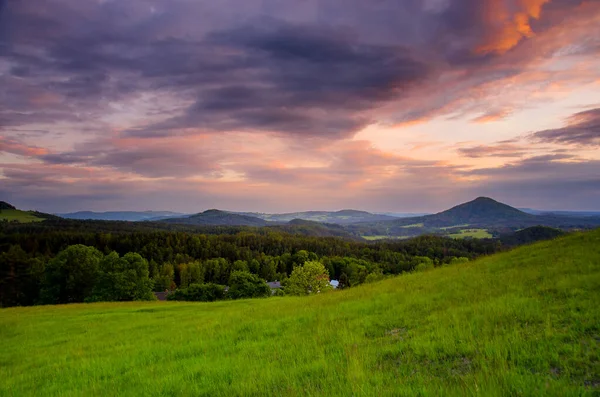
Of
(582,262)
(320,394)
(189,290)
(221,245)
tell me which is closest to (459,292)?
(582,262)

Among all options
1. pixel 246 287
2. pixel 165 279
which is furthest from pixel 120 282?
pixel 165 279

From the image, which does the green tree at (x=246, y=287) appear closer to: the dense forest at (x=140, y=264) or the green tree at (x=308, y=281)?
the dense forest at (x=140, y=264)

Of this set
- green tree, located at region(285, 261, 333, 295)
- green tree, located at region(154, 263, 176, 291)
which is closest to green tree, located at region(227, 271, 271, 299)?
green tree, located at region(285, 261, 333, 295)

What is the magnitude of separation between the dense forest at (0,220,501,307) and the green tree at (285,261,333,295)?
61.1 ft

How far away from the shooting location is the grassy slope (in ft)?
17.7

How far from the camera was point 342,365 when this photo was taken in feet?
22.0

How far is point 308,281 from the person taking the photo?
203 feet

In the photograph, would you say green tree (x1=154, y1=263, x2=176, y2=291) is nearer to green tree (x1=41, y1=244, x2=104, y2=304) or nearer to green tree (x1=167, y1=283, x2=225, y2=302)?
green tree (x1=167, y1=283, x2=225, y2=302)

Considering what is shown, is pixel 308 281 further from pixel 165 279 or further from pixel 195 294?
pixel 165 279

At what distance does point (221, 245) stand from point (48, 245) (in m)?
75.4

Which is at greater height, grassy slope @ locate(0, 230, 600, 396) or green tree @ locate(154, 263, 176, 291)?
grassy slope @ locate(0, 230, 600, 396)

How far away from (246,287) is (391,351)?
250 ft

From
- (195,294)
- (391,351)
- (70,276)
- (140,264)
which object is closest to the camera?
(391,351)

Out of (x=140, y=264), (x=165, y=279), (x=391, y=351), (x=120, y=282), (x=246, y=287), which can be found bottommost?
(x=165, y=279)
